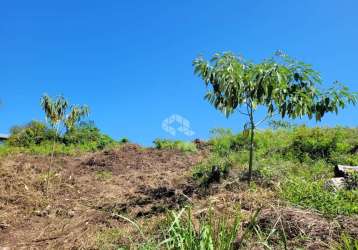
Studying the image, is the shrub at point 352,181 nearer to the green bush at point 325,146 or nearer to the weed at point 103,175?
the green bush at point 325,146

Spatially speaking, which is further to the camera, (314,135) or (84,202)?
(314,135)

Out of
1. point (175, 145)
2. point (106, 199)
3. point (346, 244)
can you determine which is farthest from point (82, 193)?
point (346, 244)

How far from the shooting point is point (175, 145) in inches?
572

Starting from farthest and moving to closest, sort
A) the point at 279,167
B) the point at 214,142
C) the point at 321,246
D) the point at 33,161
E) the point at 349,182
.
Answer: the point at 214,142 < the point at 33,161 < the point at 279,167 < the point at 349,182 < the point at 321,246

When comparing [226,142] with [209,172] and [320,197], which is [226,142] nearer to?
[209,172]

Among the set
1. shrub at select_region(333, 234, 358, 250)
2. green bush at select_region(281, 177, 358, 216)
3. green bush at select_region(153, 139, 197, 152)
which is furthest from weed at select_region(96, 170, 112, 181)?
shrub at select_region(333, 234, 358, 250)

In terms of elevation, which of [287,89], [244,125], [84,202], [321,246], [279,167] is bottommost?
[321,246]

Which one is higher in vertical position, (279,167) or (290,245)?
(279,167)

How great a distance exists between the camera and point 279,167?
8.89 metres

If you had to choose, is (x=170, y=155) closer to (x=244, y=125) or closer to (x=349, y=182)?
(x=244, y=125)

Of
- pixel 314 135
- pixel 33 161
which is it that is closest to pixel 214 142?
pixel 314 135

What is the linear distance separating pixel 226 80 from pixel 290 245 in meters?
3.25

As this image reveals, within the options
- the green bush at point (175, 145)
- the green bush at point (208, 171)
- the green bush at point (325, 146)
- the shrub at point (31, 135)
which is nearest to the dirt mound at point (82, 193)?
the green bush at point (208, 171)

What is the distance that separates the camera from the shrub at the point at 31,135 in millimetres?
16078
